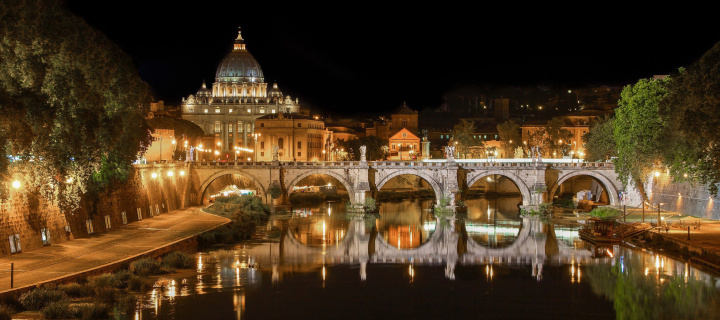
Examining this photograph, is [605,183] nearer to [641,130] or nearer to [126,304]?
[641,130]

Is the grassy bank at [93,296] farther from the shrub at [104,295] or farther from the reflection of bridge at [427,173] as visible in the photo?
the reflection of bridge at [427,173]

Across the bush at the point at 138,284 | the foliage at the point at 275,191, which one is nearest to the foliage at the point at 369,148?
the foliage at the point at 275,191

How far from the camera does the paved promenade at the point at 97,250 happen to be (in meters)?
29.7

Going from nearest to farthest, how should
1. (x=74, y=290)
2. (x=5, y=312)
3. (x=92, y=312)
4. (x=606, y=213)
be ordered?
(x=5, y=312), (x=92, y=312), (x=74, y=290), (x=606, y=213)

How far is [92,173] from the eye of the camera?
38.2m

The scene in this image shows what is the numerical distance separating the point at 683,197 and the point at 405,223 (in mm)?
20235

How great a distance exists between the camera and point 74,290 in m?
28.6

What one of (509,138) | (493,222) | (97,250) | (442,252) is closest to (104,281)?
(97,250)

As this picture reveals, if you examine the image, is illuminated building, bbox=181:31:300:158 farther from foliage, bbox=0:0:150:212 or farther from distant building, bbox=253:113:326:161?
foliage, bbox=0:0:150:212

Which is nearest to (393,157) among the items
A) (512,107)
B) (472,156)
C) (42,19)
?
(472,156)

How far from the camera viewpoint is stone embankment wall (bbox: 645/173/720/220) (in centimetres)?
5109

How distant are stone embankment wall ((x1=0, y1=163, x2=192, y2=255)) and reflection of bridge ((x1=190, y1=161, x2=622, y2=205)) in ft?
20.5

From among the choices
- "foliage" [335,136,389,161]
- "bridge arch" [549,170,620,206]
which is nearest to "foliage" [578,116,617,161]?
"bridge arch" [549,170,620,206]

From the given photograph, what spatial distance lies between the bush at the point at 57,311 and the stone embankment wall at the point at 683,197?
39260mm
